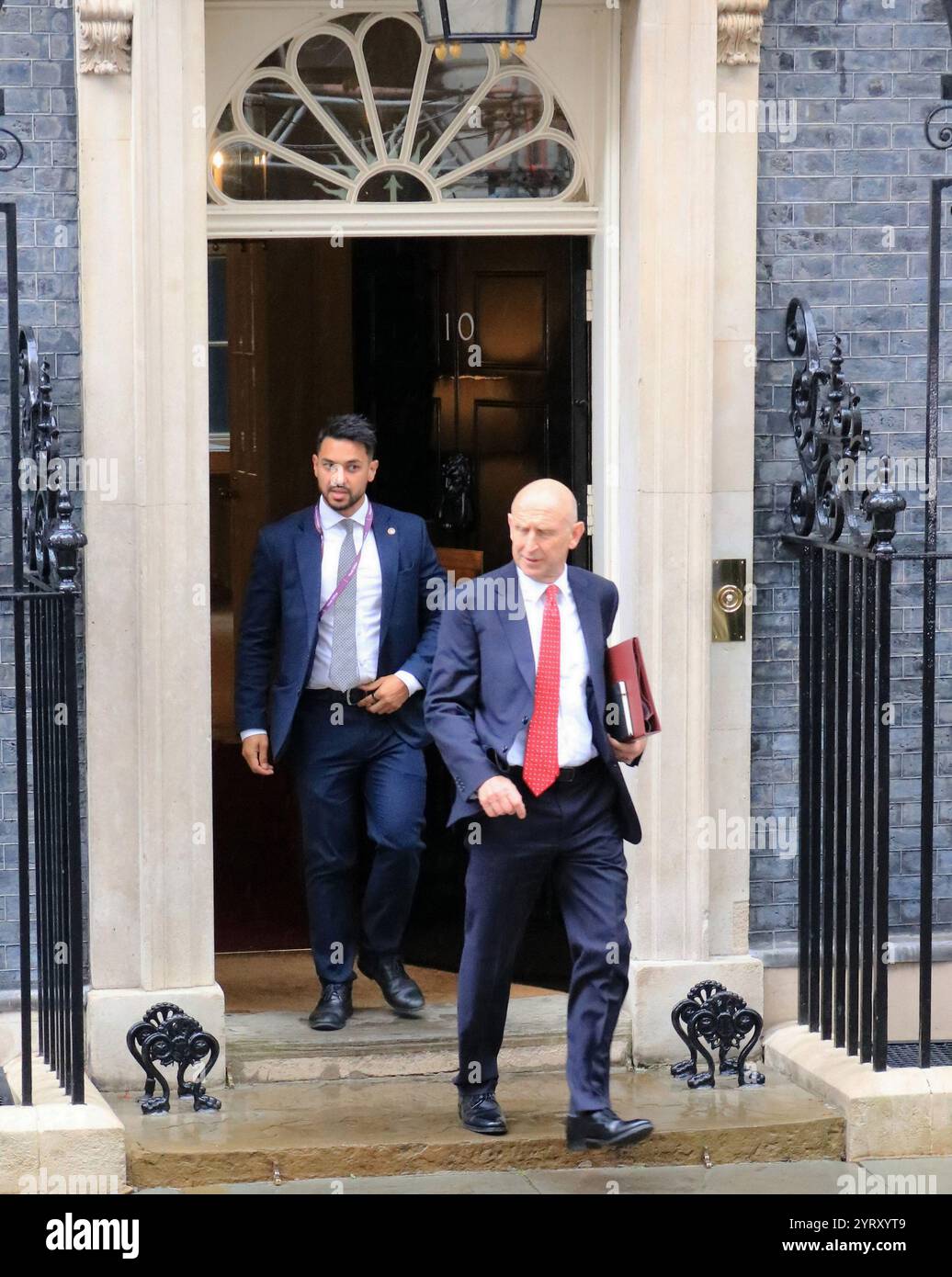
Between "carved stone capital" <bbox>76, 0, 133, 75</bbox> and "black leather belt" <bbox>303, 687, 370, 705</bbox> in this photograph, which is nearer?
"carved stone capital" <bbox>76, 0, 133, 75</bbox>

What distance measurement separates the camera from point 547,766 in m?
5.88

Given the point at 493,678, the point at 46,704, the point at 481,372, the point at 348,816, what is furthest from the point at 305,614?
the point at 481,372

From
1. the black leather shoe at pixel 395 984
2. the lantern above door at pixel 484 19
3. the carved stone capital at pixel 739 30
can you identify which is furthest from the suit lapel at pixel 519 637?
the carved stone capital at pixel 739 30

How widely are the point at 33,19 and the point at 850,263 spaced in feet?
9.04

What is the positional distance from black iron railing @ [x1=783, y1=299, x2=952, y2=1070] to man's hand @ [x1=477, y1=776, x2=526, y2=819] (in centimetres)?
121

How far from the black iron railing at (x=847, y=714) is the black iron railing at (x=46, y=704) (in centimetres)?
232

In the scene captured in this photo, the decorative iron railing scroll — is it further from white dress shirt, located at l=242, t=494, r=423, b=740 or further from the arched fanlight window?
white dress shirt, located at l=242, t=494, r=423, b=740

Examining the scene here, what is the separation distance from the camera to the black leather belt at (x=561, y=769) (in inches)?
234

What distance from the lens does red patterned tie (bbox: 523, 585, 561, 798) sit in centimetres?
588

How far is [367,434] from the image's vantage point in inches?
269

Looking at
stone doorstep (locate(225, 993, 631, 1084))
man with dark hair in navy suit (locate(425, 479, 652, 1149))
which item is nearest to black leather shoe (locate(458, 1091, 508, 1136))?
man with dark hair in navy suit (locate(425, 479, 652, 1149))

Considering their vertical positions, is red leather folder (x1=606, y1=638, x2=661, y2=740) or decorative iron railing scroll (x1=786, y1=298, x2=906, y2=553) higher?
decorative iron railing scroll (x1=786, y1=298, x2=906, y2=553)

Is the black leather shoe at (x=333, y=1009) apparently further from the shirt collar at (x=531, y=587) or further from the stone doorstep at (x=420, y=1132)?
the shirt collar at (x=531, y=587)
